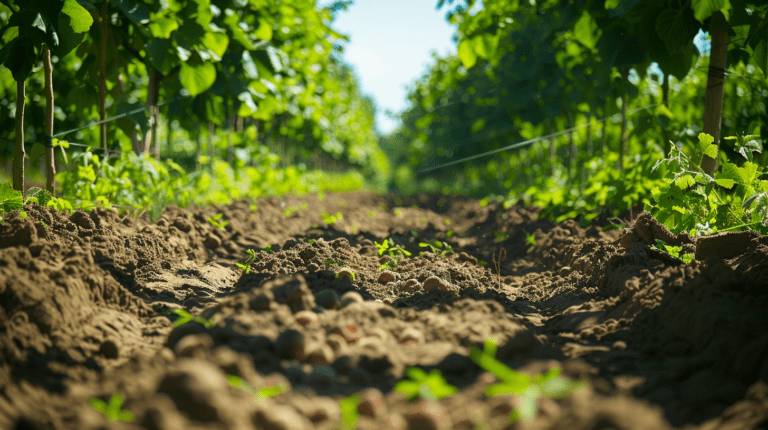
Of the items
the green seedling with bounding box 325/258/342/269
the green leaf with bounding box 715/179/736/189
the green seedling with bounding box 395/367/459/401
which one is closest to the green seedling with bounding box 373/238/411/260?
the green seedling with bounding box 325/258/342/269

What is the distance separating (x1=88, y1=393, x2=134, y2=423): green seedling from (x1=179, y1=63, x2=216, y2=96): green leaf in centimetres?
349

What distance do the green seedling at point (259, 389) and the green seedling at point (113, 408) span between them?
8.5 inches

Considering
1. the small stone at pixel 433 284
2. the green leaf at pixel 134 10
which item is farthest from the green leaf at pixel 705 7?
the green leaf at pixel 134 10

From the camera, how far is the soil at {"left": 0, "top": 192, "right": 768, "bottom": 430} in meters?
1.06

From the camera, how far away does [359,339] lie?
1569 millimetres

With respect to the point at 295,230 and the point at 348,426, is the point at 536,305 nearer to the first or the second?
the point at 348,426

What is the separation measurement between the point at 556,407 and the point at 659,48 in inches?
132

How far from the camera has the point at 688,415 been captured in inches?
46.9

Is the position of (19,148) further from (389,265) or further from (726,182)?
(726,182)

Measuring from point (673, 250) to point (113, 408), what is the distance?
8.58ft

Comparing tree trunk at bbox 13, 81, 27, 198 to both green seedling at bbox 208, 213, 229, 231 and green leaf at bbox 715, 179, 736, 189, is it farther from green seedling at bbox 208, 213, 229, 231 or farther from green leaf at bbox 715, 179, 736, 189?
green leaf at bbox 715, 179, 736, 189

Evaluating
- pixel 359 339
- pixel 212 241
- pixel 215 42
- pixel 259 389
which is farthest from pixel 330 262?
pixel 215 42

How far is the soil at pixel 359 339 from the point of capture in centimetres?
106

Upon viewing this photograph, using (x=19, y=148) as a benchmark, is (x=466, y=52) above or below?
above
